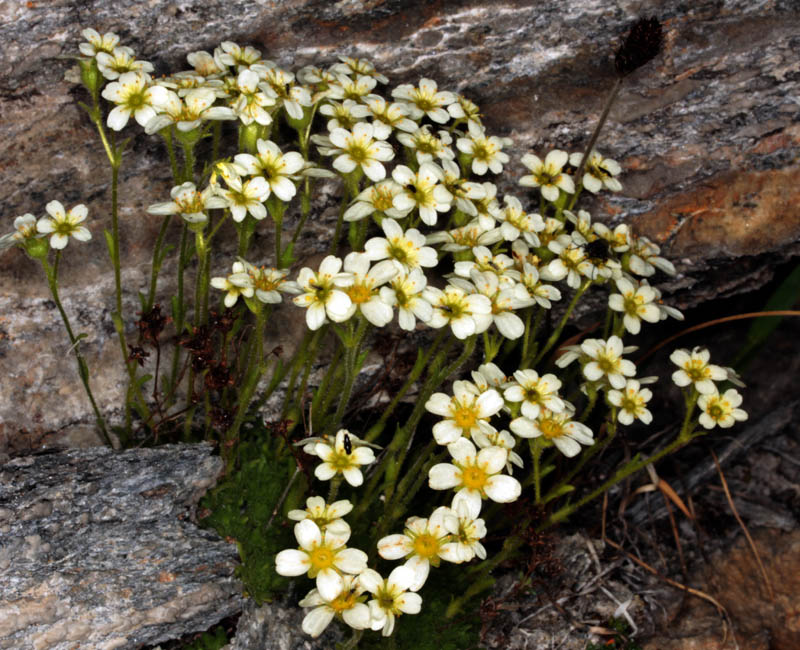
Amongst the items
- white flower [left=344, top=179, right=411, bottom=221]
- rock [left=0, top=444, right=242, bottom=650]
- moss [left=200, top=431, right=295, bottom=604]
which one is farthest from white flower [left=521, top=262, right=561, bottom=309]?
rock [left=0, top=444, right=242, bottom=650]

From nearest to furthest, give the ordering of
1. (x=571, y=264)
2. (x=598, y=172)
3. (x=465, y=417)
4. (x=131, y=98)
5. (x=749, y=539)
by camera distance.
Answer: (x=465, y=417), (x=131, y=98), (x=571, y=264), (x=598, y=172), (x=749, y=539)

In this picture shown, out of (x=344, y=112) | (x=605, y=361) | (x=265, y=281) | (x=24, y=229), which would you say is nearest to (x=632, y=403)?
(x=605, y=361)

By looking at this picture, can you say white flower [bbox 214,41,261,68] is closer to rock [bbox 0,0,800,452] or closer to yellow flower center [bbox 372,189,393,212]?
rock [bbox 0,0,800,452]

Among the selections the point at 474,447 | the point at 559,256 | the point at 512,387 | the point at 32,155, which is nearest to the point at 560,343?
the point at 559,256

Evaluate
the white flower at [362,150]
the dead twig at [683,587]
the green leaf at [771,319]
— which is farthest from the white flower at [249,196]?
the green leaf at [771,319]

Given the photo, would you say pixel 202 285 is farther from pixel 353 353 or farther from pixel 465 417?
pixel 465 417

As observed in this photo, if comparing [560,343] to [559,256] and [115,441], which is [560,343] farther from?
[115,441]
